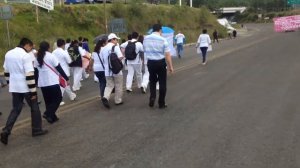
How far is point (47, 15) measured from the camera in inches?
1564

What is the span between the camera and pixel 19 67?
324 inches

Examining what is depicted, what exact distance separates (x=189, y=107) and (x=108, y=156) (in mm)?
4155

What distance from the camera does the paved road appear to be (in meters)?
6.71

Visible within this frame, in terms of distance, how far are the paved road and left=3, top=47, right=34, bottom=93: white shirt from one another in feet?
3.03

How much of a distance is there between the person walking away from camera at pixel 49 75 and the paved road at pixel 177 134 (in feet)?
1.19

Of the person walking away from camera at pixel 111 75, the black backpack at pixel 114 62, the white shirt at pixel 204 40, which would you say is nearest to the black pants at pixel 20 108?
the person walking away from camera at pixel 111 75

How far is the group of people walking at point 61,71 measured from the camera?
8.29m

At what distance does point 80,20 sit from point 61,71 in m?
33.9

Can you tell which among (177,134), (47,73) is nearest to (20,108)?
(47,73)

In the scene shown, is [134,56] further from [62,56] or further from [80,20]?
[80,20]

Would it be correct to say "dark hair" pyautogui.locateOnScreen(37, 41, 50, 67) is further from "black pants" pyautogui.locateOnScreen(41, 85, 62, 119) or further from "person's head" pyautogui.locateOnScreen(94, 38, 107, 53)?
"person's head" pyautogui.locateOnScreen(94, 38, 107, 53)

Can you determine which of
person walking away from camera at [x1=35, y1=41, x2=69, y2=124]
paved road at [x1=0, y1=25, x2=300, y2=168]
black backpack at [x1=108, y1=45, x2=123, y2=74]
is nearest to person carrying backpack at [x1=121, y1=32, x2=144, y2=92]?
paved road at [x1=0, y1=25, x2=300, y2=168]

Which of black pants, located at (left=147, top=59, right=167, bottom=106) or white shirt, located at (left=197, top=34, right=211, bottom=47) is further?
white shirt, located at (left=197, top=34, right=211, bottom=47)

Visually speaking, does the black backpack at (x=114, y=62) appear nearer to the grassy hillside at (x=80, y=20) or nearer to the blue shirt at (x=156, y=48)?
the blue shirt at (x=156, y=48)
